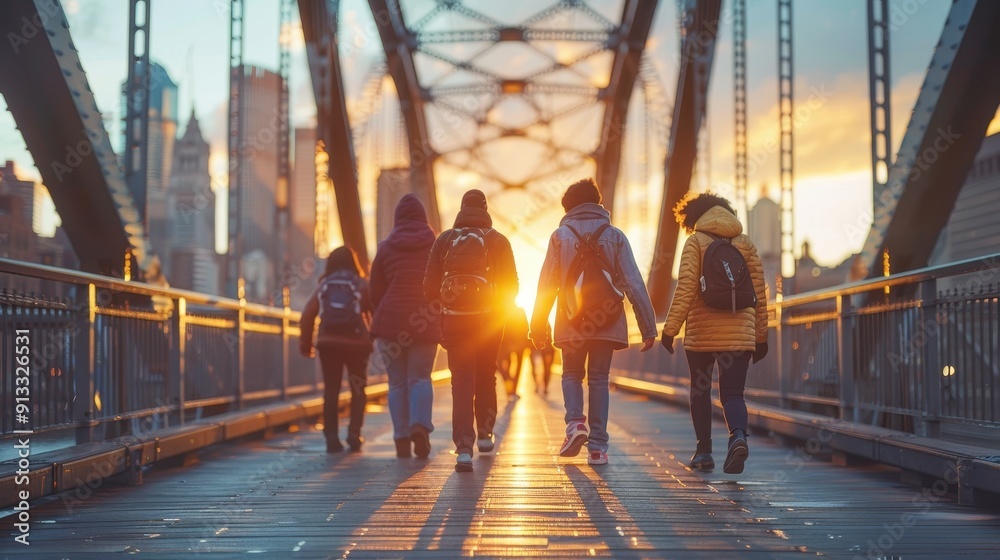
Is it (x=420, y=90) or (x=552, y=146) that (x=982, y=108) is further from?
(x=552, y=146)

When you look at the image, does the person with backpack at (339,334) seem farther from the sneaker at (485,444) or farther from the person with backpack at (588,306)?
the person with backpack at (588,306)

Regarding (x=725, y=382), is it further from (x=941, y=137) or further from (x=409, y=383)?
(x=941, y=137)

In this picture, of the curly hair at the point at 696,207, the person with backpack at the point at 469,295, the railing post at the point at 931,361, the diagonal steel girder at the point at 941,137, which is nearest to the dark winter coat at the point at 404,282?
the person with backpack at the point at 469,295

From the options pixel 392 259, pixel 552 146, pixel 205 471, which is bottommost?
pixel 205 471

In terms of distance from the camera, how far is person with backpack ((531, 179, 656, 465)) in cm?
777

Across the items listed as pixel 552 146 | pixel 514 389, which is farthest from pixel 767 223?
pixel 514 389

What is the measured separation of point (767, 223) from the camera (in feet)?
139

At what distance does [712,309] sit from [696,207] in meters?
0.68

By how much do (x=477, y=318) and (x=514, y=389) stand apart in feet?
36.2

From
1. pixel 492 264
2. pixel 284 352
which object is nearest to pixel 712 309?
pixel 492 264

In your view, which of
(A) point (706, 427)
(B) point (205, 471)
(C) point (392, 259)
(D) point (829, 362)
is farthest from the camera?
(D) point (829, 362)

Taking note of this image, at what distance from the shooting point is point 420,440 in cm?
858

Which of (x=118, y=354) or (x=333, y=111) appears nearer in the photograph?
→ (x=118, y=354)

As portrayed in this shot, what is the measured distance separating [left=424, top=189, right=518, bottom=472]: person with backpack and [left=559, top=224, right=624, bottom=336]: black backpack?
395mm
